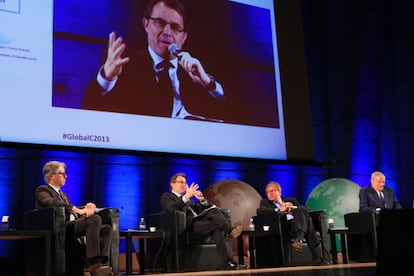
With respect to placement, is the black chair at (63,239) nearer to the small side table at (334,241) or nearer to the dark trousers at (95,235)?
the dark trousers at (95,235)

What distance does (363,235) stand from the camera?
6.76 m

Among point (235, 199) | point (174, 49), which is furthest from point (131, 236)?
point (174, 49)

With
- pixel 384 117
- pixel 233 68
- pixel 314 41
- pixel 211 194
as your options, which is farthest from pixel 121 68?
pixel 384 117

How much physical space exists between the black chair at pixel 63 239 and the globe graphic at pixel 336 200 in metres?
4.00

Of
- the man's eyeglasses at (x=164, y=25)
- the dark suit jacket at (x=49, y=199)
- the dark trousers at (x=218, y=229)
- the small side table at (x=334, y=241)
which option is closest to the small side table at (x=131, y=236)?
the dark trousers at (x=218, y=229)

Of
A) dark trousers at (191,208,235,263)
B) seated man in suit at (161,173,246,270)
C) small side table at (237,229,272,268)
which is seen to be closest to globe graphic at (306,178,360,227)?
small side table at (237,229,272,268)

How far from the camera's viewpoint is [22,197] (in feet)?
20.6

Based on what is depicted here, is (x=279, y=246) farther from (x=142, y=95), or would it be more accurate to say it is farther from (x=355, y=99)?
(x=355, y=99)

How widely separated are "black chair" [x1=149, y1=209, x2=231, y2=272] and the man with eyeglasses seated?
49.3 inches

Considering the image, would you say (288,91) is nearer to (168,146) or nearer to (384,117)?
(168,146)

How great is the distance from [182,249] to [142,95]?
5.57 ft

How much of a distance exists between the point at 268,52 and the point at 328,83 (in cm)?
231

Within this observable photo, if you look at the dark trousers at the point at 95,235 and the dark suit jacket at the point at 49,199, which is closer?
the dark trousers at the point at 95,235

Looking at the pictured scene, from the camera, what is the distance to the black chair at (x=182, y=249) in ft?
17.7
